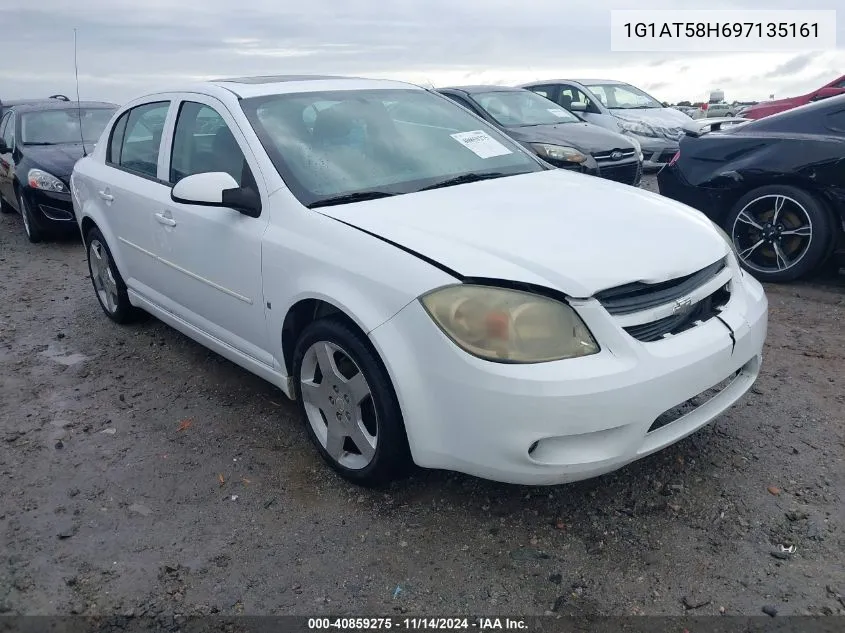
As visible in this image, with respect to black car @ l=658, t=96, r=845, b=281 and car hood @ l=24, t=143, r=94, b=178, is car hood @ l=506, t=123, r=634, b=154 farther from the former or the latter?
car hood @ l=24, t=143, r=94, b=178

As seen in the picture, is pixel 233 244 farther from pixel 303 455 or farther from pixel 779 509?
pixel 779 509

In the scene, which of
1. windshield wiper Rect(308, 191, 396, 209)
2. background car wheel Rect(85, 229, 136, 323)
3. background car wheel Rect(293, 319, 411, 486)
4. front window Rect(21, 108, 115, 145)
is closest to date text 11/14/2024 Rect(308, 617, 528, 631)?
background car wheel Rect(293, 319, 411, 486)

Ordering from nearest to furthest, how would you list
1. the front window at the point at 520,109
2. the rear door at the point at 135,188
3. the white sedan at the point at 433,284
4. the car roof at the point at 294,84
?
the white sedan at the point at 433,284 → the car roof at the point at 294,84 → the rear door at the point at 135,188 → the front window at the point at 520,109

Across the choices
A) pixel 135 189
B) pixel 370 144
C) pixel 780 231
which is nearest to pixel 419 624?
pixel 370 144

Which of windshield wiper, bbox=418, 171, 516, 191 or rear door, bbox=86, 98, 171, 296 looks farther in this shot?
rear door, bbox=86, 98, 171, 296

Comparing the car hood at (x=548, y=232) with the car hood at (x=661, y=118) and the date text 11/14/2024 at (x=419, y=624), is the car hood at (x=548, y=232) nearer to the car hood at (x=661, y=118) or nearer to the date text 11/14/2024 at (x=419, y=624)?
the date text 11/14/2024 at (x=419, y=624)

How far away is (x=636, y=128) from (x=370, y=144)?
8.70 m

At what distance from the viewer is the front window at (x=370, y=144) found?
3.13 m

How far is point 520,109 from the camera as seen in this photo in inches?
362

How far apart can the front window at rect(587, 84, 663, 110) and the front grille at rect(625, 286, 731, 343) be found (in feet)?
32.6

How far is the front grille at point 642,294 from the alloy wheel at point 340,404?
3.00 ft

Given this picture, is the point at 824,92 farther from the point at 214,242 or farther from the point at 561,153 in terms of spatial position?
the point at 214,242

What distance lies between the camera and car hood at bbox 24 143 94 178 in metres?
7.81

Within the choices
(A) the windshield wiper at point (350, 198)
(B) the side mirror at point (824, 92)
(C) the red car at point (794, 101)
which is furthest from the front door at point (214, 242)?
(B) the side mirror at point (824, 92)
